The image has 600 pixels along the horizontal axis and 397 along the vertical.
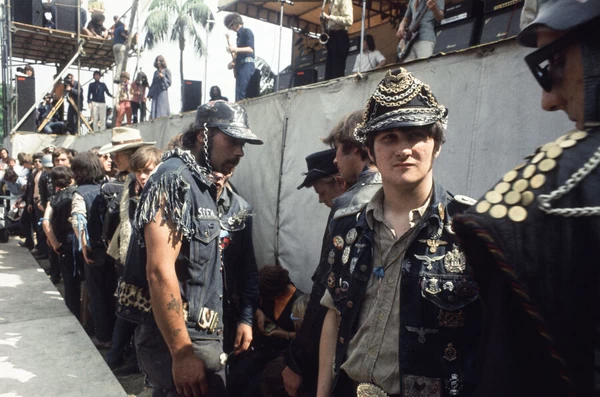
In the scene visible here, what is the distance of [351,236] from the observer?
1733mm

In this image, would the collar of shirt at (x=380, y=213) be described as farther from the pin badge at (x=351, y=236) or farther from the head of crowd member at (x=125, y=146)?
the head of crowd member at (x=125, y=146)

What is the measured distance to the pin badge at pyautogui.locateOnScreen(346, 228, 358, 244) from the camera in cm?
172

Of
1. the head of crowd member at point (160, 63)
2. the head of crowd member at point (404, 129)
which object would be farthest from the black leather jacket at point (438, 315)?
the head of crowd member at point (160, 63)

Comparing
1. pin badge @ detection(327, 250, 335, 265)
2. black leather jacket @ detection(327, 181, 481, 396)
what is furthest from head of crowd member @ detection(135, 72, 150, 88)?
black leather jacket @ detection(327, 181, 481, 396)

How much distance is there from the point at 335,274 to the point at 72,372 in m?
2.58

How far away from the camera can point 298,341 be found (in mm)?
2020

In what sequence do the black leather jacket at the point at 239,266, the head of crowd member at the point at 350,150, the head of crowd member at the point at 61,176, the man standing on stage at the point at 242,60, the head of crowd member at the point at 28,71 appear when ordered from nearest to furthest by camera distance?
the head of crowd member at the point at 350,150, the black leather jacket at the point at 239,266, the head of crowd member at the point at 61,176, the man standing on stage at the point at 242,60, the head of crowd member at the point at 28,71

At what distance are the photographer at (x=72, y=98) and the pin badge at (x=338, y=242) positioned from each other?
17.0 meters

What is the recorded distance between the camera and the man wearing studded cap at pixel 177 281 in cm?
201

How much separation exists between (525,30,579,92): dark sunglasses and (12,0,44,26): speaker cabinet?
62.3 ft

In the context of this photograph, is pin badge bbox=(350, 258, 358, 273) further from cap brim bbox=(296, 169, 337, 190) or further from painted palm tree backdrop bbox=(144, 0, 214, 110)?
painted palm tree backdrop bbox=(144, 0, 214, 110)

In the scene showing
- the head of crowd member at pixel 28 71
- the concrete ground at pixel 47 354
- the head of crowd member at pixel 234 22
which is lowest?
the concrete ground at pixel 47 354

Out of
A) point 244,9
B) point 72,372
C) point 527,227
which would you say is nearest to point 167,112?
point 244,9

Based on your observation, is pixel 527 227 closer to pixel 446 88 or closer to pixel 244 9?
pixel 446 88
